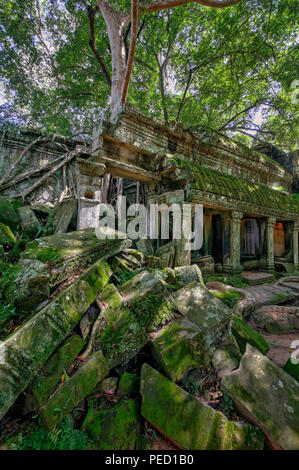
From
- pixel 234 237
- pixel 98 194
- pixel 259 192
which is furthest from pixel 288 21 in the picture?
pixel 98 194

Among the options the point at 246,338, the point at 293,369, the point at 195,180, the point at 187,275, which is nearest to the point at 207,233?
the point at 195,180

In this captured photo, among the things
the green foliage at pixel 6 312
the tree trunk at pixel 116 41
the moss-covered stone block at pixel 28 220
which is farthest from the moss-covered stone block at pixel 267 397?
the tree trunk at pixel 116 41

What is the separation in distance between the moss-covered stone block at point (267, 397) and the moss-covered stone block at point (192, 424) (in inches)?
4.0

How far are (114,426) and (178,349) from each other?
72 centimetres

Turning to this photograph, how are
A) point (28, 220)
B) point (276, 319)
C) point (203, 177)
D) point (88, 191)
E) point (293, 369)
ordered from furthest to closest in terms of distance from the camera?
point (203, 177) < point (88, 191) < point (28, 220) < point (276, 319) < point (293, 369)

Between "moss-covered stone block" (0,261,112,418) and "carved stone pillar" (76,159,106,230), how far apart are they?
2.69 metres

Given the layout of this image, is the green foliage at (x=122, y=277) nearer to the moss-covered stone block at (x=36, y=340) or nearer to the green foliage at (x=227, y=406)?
the moss-covered stone block at (x=36, y=340)

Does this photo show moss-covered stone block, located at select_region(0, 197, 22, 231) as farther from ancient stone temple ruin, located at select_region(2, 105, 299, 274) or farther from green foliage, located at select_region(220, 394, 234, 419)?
green foliage, located at select_region(220, 394, 234, 419)

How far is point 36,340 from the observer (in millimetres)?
1546

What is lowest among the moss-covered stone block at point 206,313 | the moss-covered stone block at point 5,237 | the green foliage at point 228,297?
the green foliage at point 228,297

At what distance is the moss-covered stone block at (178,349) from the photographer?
171cm

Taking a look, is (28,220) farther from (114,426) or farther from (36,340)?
(114,426)

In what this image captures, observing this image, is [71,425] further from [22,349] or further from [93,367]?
[22,349]

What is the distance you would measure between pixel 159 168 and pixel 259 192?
11.7 ft
